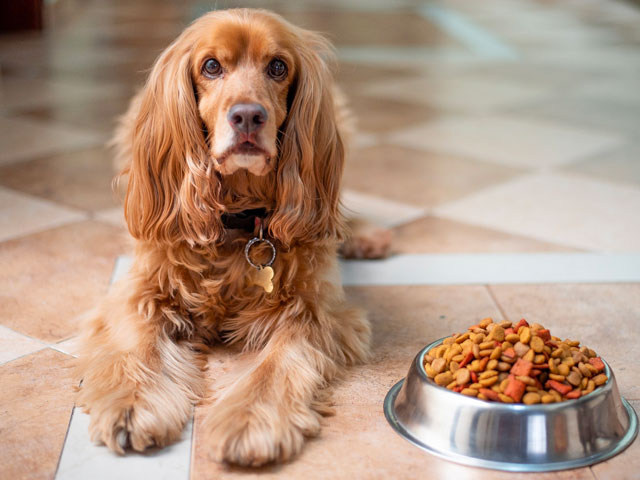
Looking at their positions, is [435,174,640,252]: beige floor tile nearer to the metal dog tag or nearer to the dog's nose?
the metal dog tag

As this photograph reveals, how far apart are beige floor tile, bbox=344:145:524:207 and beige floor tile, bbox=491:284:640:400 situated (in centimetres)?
133

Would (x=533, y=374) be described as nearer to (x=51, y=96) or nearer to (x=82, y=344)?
(x=82, y=344)

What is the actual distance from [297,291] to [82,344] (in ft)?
2.48

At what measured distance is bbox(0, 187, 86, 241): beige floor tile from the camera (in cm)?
397

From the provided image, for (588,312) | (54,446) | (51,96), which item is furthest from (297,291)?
(51,96)

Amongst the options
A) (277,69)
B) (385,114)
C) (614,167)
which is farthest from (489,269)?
(385,114)

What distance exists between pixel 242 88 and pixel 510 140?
4067mm

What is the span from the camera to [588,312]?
125 inches

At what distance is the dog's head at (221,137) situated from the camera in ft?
8.09

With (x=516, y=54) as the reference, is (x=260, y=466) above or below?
above

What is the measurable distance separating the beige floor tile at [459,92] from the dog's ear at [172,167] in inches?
191

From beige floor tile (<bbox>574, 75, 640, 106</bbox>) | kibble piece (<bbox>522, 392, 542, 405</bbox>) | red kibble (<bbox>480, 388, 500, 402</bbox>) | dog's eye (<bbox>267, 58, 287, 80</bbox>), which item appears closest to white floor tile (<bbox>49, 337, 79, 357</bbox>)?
dog's eye (<bbox>267, 58, 287, 80</bbox>)

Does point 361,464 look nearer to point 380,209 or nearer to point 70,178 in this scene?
point 380,209

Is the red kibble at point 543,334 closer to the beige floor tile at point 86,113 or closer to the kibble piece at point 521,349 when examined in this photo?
the kibble piece at point 521,349
